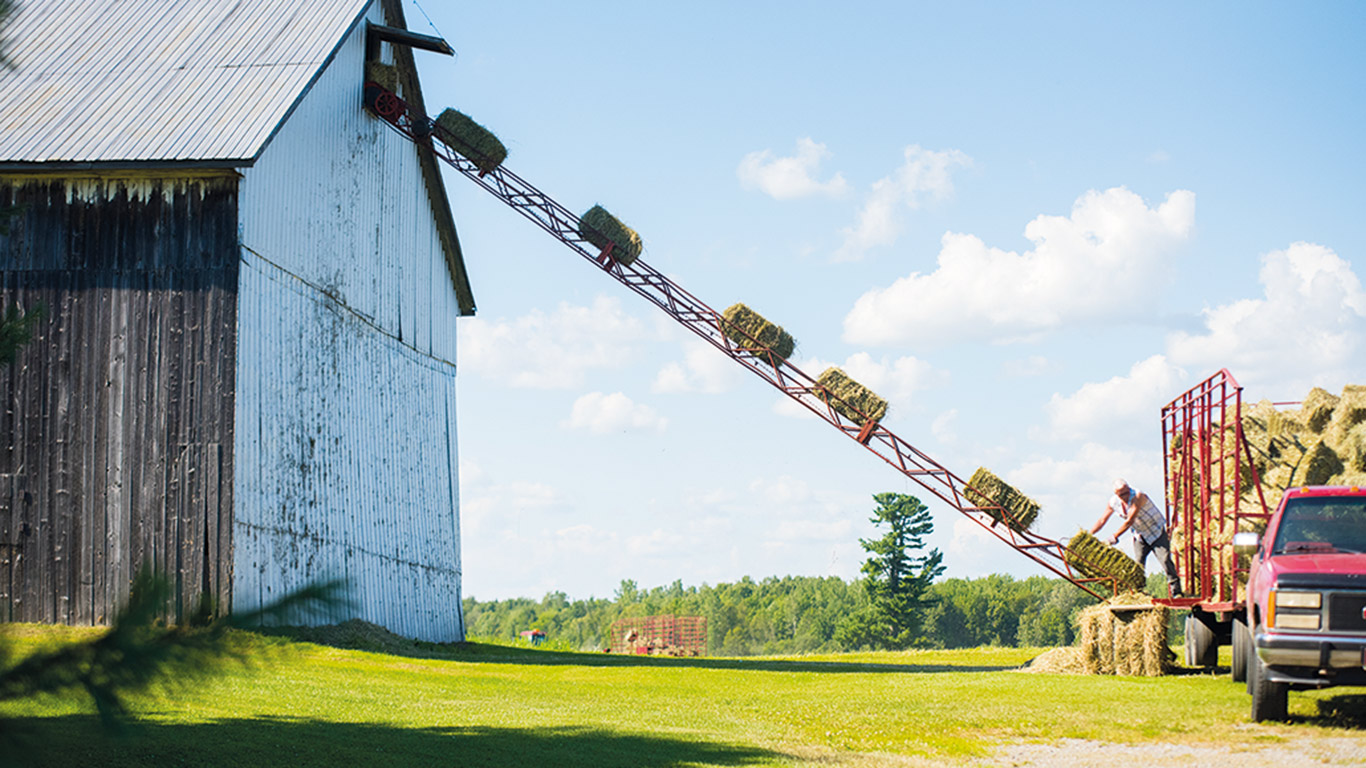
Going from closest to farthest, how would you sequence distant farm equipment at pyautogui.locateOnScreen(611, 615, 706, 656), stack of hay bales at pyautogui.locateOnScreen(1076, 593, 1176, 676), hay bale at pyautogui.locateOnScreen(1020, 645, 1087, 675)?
stack of hay bales at pyautogui.locateOnScreen(1076, 593, 1176, 676) → hay bale at pyautogui.locateOnScreen(1020, 645, 1087, 675) → distant farm equipment at pyautogui.locateOnScreen(611, 615, 706, 656)

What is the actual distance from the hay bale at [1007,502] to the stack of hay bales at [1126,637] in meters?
3.34

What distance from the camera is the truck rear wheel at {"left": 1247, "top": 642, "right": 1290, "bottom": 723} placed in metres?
10.7

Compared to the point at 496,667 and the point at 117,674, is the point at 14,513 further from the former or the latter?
the point at 117,674

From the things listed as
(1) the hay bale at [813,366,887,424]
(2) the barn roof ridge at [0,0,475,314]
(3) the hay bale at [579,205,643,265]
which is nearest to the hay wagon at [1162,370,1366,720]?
(1) the hay bale at [813,366,887,424]

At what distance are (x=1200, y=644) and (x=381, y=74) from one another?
18100mm

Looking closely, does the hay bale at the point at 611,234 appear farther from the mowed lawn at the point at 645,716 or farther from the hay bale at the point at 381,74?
the mowed lawn at the point at 645,716

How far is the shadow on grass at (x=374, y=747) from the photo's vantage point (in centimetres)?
804

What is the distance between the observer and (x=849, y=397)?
21.7 metres

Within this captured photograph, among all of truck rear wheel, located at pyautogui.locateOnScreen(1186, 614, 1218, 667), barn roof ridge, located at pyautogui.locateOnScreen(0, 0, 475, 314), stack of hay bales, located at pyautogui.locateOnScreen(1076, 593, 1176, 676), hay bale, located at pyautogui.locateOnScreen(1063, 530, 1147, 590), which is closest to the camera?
truck rear wheel, located at pyautogui.locateOnScreen(1186, 614, 1218, 667)

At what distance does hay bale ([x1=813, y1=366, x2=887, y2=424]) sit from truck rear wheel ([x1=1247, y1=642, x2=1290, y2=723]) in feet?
35.8

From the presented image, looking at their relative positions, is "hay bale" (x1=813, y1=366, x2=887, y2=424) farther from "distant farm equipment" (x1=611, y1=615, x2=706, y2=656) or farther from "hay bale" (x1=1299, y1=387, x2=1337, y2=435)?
"distant farm equipment" (x1=611, y1=615, x2=706, y2=656)

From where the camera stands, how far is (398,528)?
917 inches

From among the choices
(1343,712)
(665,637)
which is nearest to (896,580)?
(665,637)

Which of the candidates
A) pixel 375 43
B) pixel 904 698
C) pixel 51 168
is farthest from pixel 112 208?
pixel 904 698
